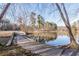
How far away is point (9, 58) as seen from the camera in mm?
1469

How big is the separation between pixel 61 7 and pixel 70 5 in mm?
75

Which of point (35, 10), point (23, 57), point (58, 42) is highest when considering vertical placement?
point (35, 10)

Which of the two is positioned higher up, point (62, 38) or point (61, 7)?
point (61, 7)

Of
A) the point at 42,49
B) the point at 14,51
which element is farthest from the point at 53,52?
the point at 14,51

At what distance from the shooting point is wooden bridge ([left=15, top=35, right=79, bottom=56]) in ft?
4.82

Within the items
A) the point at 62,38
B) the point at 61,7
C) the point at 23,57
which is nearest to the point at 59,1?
the point at 61,7

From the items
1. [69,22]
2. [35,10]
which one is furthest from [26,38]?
[69,22]

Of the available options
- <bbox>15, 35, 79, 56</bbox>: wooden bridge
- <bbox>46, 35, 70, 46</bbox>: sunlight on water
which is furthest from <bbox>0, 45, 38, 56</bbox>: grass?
<bbox>46, 35, 70, 46</bbox>: sunlight on water

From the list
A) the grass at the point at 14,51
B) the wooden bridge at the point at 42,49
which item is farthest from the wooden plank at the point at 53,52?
the grass at the point at 14,51

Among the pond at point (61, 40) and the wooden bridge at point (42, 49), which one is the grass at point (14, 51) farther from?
the pond at point (61, 40)

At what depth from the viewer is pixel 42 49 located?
1481 mm

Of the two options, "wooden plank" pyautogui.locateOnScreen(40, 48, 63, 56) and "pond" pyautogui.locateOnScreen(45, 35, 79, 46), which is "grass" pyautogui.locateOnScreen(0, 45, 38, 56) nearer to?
"wooden plank" pyautogui.locateOnScreen(40, 48, 63, 56)

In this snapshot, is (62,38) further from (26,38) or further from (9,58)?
(9,58)

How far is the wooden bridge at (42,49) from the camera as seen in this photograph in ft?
4.82
